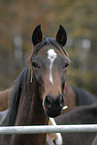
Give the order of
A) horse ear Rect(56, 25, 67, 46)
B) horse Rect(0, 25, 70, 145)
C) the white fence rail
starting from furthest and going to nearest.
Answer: horse ear Rect(56, 25, 67, 46) < horse Rect(0, 25, 70, 145) < the white fence rail

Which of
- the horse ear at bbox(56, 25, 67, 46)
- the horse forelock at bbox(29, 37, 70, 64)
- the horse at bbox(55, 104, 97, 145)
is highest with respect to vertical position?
the horse ear at bbox(56, 25, 67, 46)

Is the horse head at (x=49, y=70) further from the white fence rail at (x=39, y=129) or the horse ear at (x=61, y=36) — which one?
the white fence rail at (x=39, y=129)

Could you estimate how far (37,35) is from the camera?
2.91 m

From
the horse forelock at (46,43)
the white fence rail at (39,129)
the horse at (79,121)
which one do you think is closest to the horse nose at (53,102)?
the white fence rail at (39,129)

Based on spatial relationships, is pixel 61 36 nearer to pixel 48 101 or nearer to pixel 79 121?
pixel 48 101

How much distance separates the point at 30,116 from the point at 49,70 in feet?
2.07

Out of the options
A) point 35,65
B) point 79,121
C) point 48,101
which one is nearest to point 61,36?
point 35,65

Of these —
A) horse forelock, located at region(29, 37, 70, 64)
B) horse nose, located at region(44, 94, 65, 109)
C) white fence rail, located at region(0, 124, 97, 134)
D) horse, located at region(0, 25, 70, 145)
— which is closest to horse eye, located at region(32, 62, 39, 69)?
horse, located at region(0, 25, 70, 145)

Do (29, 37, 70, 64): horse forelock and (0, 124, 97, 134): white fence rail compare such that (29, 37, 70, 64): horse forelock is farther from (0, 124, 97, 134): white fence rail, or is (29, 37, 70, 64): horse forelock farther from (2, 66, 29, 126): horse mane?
(0, 124, 97, 134): white fence rail

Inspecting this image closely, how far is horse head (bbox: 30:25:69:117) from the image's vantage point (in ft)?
7.93

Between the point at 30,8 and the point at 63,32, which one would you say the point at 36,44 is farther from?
the point at 30,8

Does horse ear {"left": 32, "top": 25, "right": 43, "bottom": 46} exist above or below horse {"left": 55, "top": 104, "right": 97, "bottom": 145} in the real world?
above

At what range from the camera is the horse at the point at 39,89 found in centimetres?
247

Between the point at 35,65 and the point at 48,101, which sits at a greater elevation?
the point at 35,65
